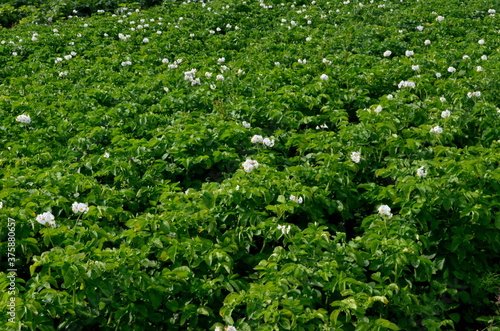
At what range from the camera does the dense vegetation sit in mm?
2908

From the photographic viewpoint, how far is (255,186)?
369 cm

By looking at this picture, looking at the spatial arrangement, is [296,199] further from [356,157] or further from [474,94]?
[474,94]

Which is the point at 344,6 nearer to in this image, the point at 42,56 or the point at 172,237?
the point at 42,56

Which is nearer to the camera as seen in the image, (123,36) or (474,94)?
(474,94)

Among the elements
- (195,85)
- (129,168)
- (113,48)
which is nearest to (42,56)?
(113,48)

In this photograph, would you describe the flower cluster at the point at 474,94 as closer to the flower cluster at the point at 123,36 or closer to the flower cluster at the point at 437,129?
the flower cluster at the point at 437,129

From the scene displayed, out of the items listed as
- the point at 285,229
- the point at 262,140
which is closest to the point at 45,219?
Answer: the point at 285,229

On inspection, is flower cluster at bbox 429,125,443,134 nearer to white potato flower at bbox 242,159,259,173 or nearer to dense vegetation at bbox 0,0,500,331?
dense vegetation at bbox 0,0,500,331

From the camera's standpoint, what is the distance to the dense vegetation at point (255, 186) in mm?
2908

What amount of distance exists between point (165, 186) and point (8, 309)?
5.45ft

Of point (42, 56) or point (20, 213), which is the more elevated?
point (20, 213)

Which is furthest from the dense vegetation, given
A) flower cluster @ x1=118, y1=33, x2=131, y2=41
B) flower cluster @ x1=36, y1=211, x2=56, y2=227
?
flower cluster @ x1=118, y1=33, x2=131, y2=41

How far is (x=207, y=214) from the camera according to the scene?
11.4 ft

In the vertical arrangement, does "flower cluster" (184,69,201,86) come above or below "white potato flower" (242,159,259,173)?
below
